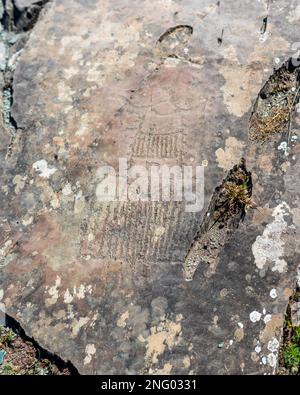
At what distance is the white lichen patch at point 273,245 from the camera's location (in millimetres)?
3662

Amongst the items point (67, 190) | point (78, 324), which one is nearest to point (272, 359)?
point (78, 324)

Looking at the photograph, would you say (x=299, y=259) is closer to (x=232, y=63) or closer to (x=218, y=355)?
(x=218, y=355)

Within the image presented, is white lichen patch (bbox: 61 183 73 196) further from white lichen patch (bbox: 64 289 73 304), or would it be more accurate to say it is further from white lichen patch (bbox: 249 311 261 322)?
white lichen patch (bbox: 249 311 261 322)

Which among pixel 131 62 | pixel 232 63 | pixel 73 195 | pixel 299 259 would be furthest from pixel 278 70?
pixel 73 195

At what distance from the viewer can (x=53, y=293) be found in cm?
374

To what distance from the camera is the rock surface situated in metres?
3.56

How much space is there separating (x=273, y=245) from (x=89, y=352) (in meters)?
1.50

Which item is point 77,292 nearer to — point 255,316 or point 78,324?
point 78,324

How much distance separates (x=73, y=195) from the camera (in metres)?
4.03

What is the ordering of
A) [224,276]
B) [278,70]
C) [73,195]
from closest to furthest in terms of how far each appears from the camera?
[224,276] < [73,195] < [278,70]

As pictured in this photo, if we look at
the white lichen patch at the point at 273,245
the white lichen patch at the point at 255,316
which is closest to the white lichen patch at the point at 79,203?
the white lichen patch at the point at 273,245

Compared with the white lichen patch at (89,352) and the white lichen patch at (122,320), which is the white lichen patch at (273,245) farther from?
the white lichen patch at (89,352)
